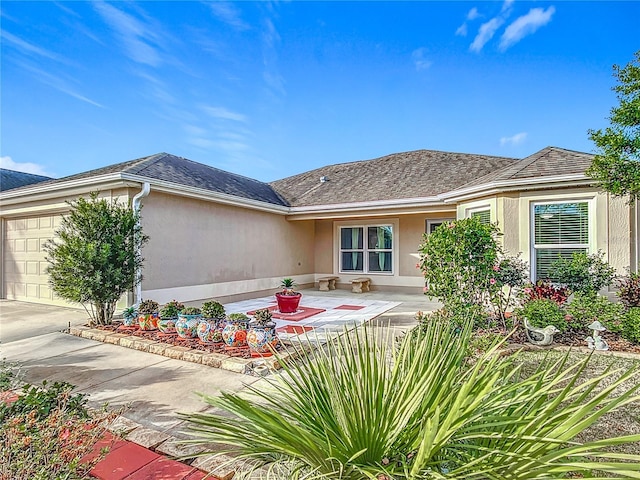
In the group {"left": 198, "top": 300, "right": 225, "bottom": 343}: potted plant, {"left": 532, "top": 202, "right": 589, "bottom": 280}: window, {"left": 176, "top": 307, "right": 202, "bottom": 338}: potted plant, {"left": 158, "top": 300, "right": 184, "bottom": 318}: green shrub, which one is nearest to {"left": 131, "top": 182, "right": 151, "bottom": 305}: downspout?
{"left": 158, "top": 300, "right": 184, "bottom": 318}: green shrub

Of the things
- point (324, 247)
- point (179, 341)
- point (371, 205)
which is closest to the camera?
point (179, 341)

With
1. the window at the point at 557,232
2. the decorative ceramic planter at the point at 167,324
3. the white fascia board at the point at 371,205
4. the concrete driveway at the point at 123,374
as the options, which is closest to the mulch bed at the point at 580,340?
the window at the point at 557,232

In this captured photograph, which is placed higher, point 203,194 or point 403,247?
point 203,194

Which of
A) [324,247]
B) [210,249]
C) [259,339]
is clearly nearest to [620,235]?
[259,339]

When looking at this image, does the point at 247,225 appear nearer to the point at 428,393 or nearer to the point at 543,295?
the point at 543,295

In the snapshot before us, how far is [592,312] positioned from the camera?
19.5ft

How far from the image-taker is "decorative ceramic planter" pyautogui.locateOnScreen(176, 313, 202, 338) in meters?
5.98

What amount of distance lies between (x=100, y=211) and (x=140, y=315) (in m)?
2.40

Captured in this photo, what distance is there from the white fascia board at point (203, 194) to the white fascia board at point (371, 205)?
1.04 m

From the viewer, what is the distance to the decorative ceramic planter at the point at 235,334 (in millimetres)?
5480

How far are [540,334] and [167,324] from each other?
675 centimetres

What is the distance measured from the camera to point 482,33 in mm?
10484

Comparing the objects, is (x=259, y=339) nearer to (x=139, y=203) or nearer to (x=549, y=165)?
(x=139, y=203)

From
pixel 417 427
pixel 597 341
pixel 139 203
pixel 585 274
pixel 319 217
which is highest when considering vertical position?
pixel 319 217
